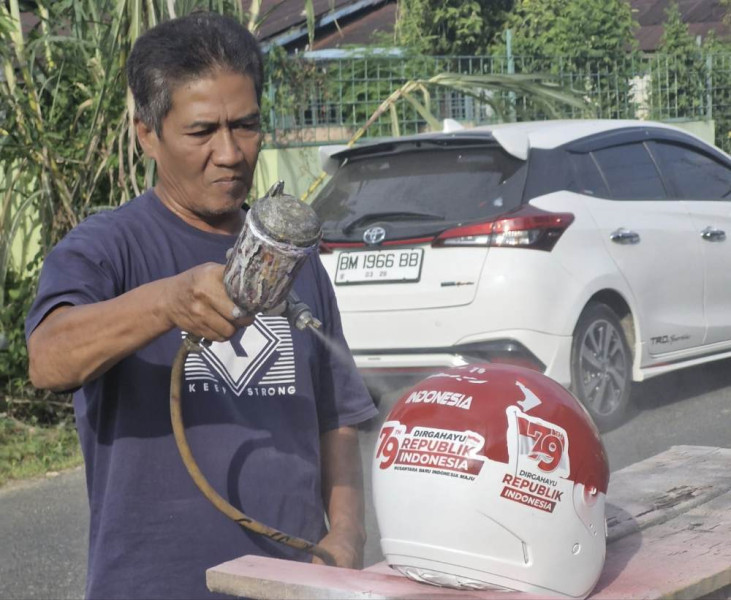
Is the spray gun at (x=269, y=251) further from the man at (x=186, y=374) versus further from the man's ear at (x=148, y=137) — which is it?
the man's ear at (x=148, y=137)

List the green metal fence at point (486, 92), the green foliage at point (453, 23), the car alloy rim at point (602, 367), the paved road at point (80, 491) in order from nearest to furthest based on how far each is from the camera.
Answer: the paved road at point (80, 491) → the car alloy rim at point (602, 367) → the green metal fence at point (486, 92) → the green foliage at point (453, 23)

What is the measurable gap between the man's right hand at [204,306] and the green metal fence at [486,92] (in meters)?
7.32

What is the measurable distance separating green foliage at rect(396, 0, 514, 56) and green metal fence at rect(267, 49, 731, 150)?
147 inches

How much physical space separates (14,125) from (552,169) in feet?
10.0

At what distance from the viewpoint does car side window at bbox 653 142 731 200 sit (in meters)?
7.92

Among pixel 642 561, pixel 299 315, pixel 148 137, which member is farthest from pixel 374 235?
pixel 299 315

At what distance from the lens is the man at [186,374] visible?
7.13 feet

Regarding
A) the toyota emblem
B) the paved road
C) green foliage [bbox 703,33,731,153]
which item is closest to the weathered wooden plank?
the paved road

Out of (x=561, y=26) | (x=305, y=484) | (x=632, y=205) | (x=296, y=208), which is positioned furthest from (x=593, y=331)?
(x=561, y=26)

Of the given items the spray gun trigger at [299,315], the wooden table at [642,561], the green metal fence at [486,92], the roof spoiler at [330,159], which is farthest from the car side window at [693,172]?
the spray gun trigger at [299,315]

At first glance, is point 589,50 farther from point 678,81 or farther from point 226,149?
point 226,149

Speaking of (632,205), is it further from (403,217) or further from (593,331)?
(403,217)

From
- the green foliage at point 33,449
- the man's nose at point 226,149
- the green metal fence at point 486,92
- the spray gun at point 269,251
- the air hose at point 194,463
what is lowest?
the green foliage at point 33,449

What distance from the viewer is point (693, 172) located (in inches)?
320
